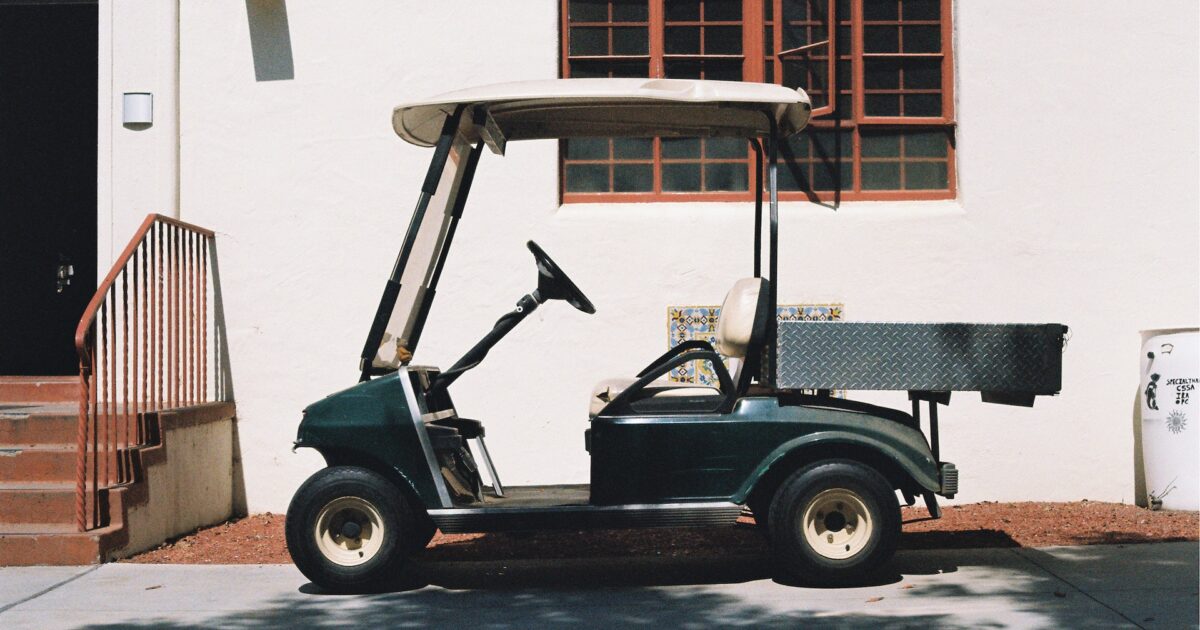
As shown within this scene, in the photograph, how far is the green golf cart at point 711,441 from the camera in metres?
5.68

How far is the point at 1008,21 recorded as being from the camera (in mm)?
8266

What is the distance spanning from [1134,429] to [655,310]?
3.25m

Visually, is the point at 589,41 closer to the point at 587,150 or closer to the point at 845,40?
the point at 587,150

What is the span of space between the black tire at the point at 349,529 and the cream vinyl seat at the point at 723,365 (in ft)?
3.43

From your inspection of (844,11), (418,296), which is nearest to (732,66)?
(844,11)

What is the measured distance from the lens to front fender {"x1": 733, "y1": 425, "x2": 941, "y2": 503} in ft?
18.7

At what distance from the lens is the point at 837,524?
579 centimetres

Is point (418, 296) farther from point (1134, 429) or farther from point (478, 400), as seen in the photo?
point (1134, 429)

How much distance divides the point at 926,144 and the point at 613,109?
313 cm

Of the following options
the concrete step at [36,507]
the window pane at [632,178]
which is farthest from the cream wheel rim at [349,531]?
the window pane at [632,178]

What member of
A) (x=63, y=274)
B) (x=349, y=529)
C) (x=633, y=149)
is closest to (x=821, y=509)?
(x=349, y=529)

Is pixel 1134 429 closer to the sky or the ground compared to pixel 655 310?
closer to the ground

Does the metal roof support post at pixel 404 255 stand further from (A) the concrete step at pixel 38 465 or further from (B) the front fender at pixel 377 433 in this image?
(A) the concrete step at pixel 38 465

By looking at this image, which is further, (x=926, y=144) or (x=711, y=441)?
(x=926, y=144)
